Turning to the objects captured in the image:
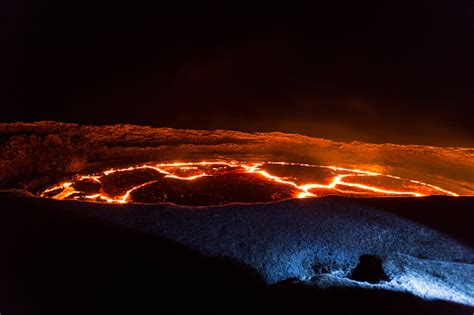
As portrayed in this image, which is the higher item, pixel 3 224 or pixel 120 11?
pixel 120 11

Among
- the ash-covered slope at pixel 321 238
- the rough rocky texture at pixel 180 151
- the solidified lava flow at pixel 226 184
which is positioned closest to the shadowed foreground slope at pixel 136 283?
the ash-covered slope at pixel 321 238

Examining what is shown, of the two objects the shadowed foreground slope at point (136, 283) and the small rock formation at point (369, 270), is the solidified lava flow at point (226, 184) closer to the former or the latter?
the shadowed foreground slope at point (136, 283)

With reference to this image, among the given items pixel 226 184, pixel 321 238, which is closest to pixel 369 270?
pixel 321 238

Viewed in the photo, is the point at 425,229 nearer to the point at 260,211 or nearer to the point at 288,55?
the point at 260,211

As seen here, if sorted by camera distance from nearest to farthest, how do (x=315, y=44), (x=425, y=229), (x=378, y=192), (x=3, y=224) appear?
(x=3, y=224)
(x=425, y=229)
(x=378, y=192)
(x=315, y=44)

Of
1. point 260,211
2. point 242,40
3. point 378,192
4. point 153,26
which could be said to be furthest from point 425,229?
point 153,26

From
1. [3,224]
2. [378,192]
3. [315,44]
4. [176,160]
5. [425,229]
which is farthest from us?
[176,160]
